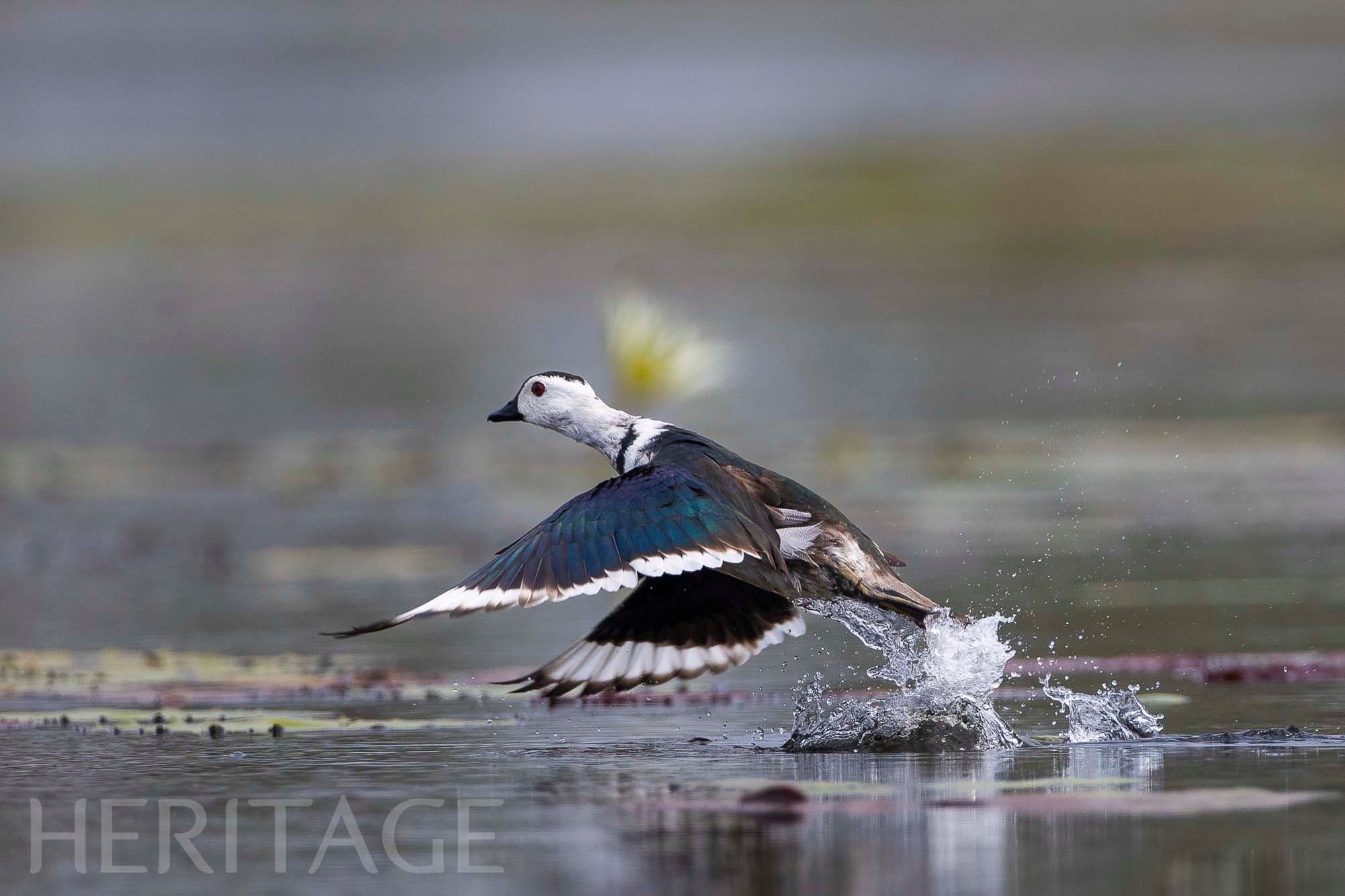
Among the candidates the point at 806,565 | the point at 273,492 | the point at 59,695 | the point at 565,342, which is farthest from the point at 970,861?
the point at 565,342

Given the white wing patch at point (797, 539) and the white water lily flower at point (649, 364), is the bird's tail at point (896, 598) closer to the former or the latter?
the white wing patch at point (797, 539)

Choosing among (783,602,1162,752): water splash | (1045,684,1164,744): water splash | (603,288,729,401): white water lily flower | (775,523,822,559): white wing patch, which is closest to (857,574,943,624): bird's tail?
(783,602,1162,752): water splash

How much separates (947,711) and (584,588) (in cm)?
133

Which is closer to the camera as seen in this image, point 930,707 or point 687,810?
point 687,810

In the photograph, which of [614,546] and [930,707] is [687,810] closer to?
[614,546]

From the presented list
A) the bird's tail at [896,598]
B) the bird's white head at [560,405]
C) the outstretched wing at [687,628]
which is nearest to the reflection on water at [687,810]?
the outstretched wing at [687,628]

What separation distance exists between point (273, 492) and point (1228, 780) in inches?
447

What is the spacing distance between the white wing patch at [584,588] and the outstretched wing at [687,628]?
1.04 metres

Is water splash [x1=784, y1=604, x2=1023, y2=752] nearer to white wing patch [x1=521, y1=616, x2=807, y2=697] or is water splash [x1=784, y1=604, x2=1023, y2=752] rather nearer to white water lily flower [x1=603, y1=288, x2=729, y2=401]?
white wing patch [x1=521, y1=616, x2=807, y2=697]

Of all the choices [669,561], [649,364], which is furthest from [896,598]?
[649,364]

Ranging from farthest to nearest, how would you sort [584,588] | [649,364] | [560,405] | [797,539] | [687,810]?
1. [649,364]
2. [560,405]
3. [797,539]
4. [584,588]
5. [687,810]

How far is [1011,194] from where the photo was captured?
4147 cm

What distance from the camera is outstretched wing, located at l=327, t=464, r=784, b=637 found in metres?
8.00

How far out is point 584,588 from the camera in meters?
7.97
